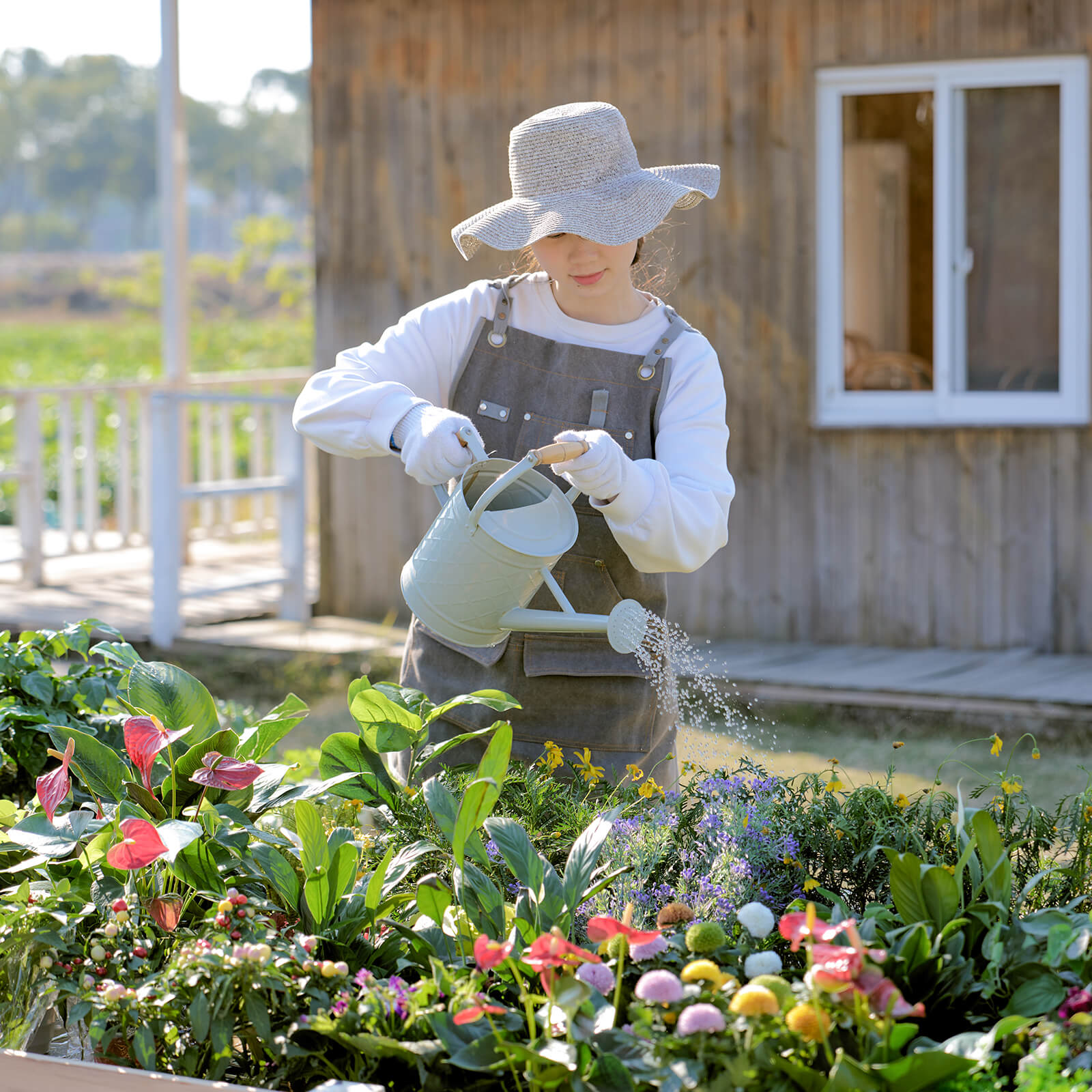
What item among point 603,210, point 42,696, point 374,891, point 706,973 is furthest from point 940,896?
point 42,696

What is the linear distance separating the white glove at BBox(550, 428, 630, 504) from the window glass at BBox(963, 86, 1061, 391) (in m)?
4.09

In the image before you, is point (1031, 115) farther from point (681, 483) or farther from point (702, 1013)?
point (702, 1013)

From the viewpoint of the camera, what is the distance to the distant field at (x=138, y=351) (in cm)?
2491

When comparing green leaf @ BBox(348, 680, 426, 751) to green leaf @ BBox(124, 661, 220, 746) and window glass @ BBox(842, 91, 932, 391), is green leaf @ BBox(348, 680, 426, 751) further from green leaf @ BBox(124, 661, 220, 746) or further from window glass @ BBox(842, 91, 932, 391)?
window glass @ BBox(842, 91, 932, 391)

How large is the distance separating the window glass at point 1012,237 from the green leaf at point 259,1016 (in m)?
4.60

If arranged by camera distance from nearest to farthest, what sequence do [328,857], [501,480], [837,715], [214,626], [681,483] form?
[328,857]
[501,480]
[681,483]
[837,715]
[214,626]

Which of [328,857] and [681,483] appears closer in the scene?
[328,857]

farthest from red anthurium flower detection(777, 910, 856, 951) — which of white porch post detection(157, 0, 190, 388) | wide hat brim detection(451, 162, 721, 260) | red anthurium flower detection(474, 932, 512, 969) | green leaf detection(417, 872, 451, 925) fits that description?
white porch post detection(157, 0, 190, 388)

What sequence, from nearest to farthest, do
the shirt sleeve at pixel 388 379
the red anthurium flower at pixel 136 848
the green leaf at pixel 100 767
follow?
the red anthurium flower at pixel 136 848
the green leaf at pixel 100 767
the shirt sleeve at pixel 388 379

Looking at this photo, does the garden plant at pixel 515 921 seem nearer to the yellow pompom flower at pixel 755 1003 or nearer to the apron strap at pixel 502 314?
the yellow pompom flower at pixel 755 1003

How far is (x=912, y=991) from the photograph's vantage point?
1.23 meters

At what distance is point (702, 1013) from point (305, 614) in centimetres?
501

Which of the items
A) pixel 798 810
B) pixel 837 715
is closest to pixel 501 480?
pixel 798 810

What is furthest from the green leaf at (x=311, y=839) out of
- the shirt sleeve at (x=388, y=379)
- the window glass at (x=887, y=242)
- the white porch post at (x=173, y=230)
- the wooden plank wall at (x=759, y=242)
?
the white porch post at (x=173, y=230)
